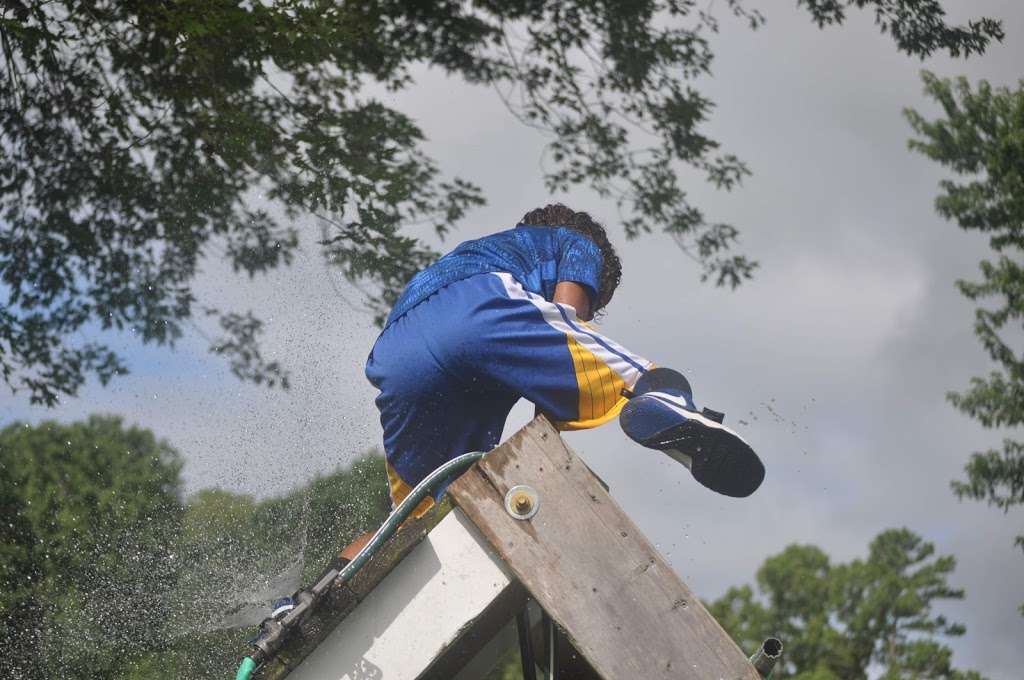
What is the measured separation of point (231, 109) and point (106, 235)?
37.1 inches

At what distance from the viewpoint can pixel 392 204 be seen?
529cm

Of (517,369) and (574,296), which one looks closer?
(517,369)

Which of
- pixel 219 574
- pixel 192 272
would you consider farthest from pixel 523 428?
pixel 192 272

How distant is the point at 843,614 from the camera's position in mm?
5285

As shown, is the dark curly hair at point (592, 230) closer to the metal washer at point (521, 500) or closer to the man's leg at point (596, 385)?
the man's leg at point (596, 385)

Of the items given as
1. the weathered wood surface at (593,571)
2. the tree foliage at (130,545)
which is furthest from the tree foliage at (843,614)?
the weathered wood surface at (593,571)

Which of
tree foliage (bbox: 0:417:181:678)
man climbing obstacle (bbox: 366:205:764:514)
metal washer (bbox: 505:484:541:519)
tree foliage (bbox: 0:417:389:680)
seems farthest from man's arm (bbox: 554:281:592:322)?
tree foliage (bbox: 0:417:181:678)

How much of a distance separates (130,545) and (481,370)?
287 cm

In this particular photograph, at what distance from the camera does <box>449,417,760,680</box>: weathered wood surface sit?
161 cm

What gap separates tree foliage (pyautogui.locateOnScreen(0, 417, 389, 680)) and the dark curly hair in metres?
1.53

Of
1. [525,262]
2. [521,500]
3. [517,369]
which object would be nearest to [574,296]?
[525,262]

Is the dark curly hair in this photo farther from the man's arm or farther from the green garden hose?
the green garden hose

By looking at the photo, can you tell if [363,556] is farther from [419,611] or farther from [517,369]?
[517,369]

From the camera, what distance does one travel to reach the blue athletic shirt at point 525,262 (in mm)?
2553
